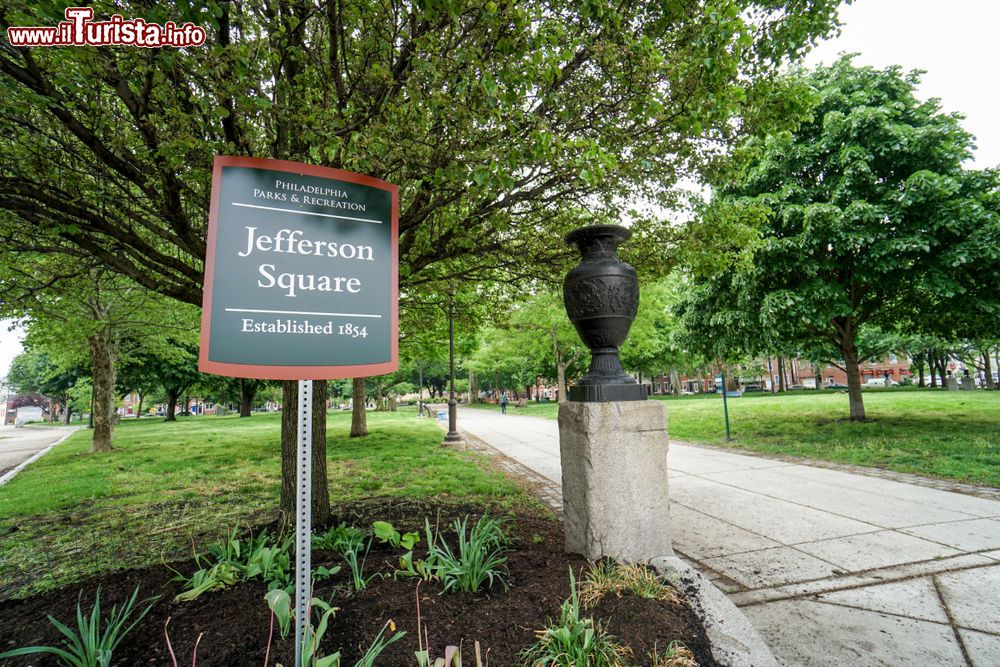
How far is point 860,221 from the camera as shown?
9508 mm

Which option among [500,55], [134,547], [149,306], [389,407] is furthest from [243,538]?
[389,407]

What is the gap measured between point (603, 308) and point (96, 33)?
3647mm

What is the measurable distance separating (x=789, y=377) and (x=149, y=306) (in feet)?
269

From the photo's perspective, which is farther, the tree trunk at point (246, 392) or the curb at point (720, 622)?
the tree trunk at point (246, 392)

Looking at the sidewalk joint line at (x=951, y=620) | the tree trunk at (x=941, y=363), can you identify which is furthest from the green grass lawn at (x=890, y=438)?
the tree trunk at (x=941, y=363)

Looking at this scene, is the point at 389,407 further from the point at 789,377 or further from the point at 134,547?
the point at 789,377

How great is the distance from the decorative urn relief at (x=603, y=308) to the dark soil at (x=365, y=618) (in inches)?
47.4

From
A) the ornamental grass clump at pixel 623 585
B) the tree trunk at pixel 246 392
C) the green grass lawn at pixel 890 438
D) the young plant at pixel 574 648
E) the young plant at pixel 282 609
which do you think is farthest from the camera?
the tree trunk at pixel 246 392

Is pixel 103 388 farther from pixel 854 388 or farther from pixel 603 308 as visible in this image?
pixel 854 388

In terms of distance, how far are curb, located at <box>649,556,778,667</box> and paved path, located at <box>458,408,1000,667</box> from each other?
17.4 inches

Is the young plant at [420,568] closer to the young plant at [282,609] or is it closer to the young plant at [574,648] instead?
the young plant at [282,609]

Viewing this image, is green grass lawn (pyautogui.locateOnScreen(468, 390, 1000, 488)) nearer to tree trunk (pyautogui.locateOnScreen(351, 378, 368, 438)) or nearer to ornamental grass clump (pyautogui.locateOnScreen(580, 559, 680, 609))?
ornamental grass clump (pyautogui.locateOnScreen(580, 559, 680, 609))

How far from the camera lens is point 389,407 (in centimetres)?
4116

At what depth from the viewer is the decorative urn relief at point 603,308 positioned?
338cm
